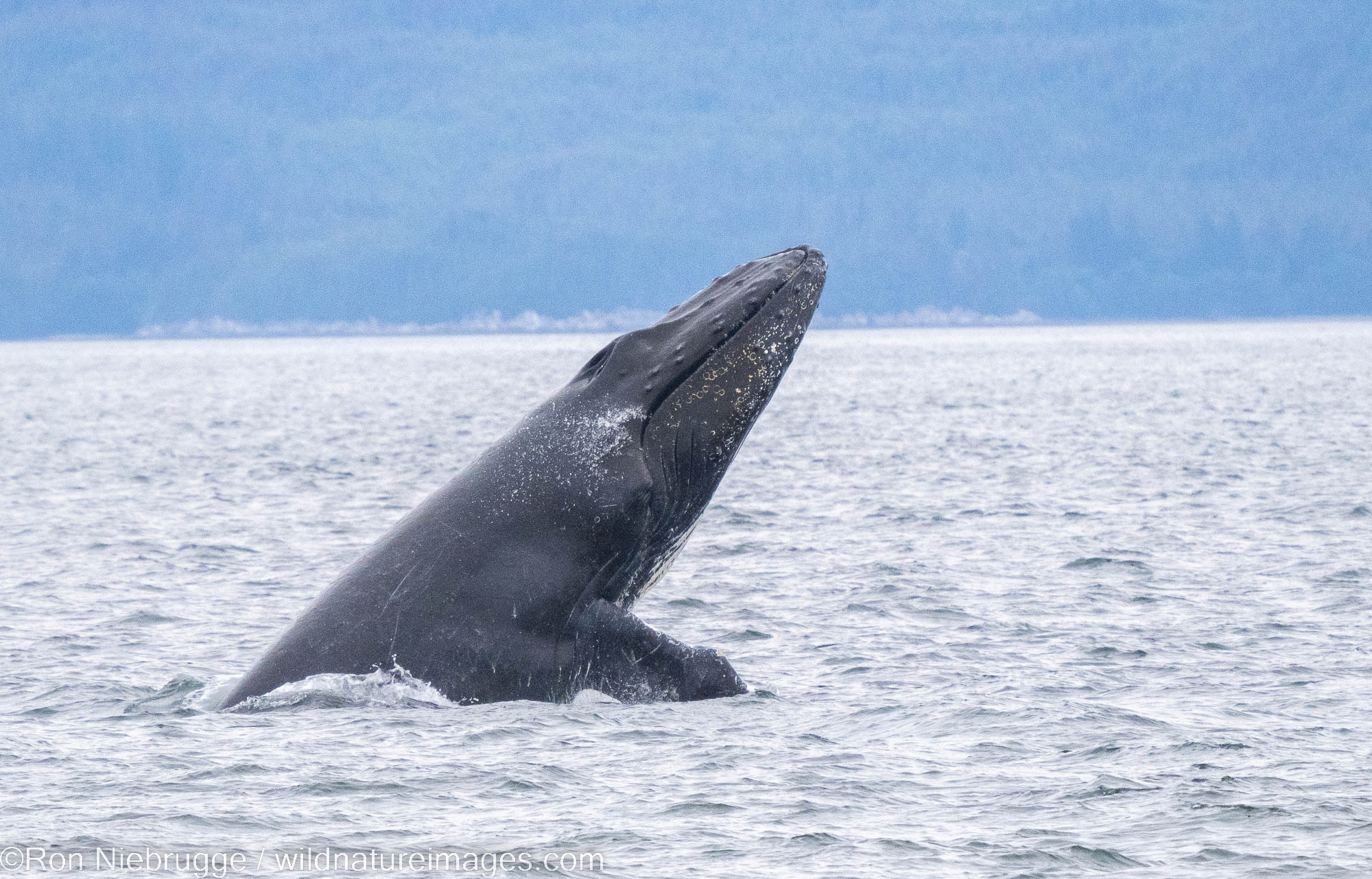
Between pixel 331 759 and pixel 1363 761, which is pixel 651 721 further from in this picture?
pixel 1363 761

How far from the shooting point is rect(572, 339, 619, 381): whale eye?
11.1 m

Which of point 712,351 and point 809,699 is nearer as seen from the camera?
point 712,351

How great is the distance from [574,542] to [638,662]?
904mm

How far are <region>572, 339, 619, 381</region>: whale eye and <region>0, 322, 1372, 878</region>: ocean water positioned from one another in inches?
89.1

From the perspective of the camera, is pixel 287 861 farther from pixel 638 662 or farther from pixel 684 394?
pixel 684 394

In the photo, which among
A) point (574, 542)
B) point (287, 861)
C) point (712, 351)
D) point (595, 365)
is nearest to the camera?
point (287, 861)

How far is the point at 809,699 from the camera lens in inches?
484

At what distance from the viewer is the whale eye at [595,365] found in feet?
36.3

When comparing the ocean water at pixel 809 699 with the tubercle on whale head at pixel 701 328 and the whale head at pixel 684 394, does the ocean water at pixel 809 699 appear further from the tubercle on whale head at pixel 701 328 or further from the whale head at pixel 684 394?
the tubercle on whale head at pixel 701 328

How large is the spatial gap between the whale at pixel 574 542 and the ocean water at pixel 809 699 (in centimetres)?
31

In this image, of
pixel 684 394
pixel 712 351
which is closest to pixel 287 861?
pixel 684 394

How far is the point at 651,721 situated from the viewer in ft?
35.7

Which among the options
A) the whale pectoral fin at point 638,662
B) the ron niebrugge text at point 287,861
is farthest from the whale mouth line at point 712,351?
the ron niebrugge text at point 287,861

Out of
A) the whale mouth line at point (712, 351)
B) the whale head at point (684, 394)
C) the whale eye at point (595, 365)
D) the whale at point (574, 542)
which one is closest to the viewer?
the whale at point (574, 542)
